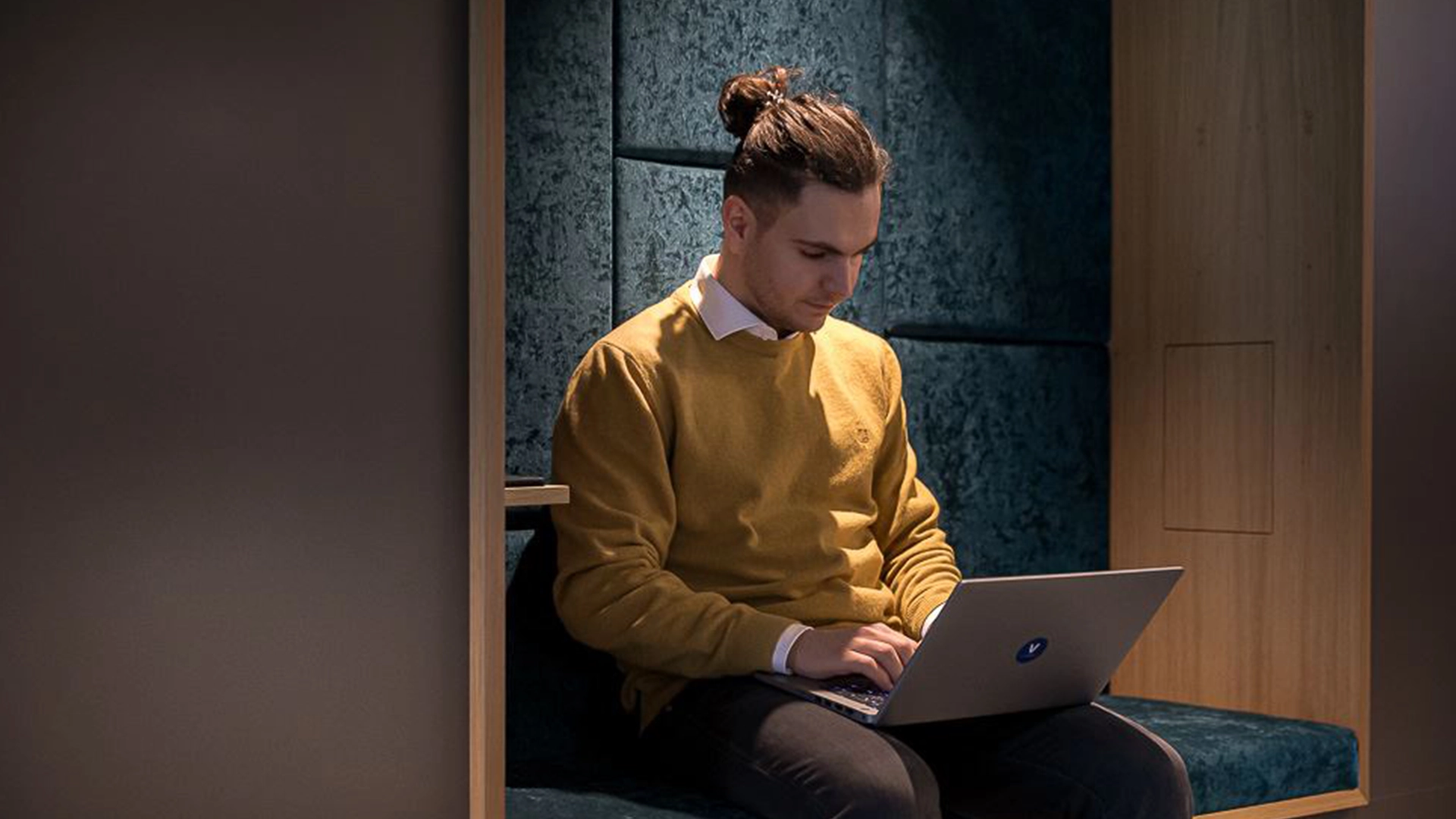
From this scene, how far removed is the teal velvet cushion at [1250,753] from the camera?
2.70 m

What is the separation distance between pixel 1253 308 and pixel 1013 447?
51cm

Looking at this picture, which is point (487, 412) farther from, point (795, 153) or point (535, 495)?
point (795, 153)

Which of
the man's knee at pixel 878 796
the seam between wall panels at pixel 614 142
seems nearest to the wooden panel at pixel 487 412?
the man's knee at pixel 878 796

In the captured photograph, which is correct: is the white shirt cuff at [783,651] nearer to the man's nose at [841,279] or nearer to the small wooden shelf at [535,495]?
the small wooden shelf at [535,495]

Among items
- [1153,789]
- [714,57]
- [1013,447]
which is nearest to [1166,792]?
[1153,789]

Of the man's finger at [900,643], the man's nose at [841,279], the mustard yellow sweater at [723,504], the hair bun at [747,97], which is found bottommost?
the man's finger at [900,643]

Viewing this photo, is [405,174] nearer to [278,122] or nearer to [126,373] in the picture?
[278,122]

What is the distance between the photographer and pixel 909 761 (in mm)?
2082

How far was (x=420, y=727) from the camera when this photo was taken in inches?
75.5

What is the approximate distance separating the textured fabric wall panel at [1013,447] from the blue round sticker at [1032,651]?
91 centimetres

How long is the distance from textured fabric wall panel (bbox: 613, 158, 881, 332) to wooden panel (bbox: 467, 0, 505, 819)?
751mm

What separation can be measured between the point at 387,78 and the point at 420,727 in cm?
73

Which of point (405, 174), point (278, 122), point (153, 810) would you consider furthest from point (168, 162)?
point (153, 810)

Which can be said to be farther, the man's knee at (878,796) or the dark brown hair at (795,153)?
the dark brown hair at (795,153)
